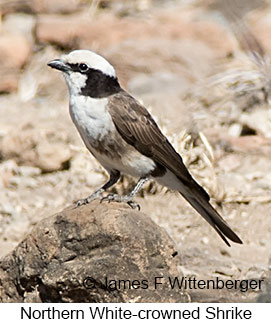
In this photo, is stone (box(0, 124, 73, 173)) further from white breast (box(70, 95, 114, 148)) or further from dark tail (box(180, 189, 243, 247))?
white breast (box(70, 95, 114, 148))

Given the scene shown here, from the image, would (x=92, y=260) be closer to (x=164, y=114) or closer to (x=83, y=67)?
(x=83, y=67)

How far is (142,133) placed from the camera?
248 inches

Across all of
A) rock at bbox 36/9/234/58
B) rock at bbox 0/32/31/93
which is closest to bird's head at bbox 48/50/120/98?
rock at bbox 0/32/31/93

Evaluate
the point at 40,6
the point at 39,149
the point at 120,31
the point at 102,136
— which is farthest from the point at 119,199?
the point at 40,6

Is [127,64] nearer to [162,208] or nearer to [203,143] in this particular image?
[203,143]

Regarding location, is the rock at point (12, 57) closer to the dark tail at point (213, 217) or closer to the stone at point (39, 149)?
the stone at point (39, 149)

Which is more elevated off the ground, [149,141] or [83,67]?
[83,67]

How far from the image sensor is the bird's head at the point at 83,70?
19.9 feet

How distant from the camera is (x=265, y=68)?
32.4ft

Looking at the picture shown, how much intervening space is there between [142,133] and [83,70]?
0.67 m

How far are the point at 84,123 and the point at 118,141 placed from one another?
12.0 inches

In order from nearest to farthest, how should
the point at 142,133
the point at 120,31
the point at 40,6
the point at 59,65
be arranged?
the point at 59,65
the point at 142,133
the point at 120,31
the point at 40,6

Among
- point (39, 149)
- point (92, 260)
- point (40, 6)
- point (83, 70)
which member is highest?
point (83, 70)

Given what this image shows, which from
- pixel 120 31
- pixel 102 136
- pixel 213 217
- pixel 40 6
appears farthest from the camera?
pixel 40 6
